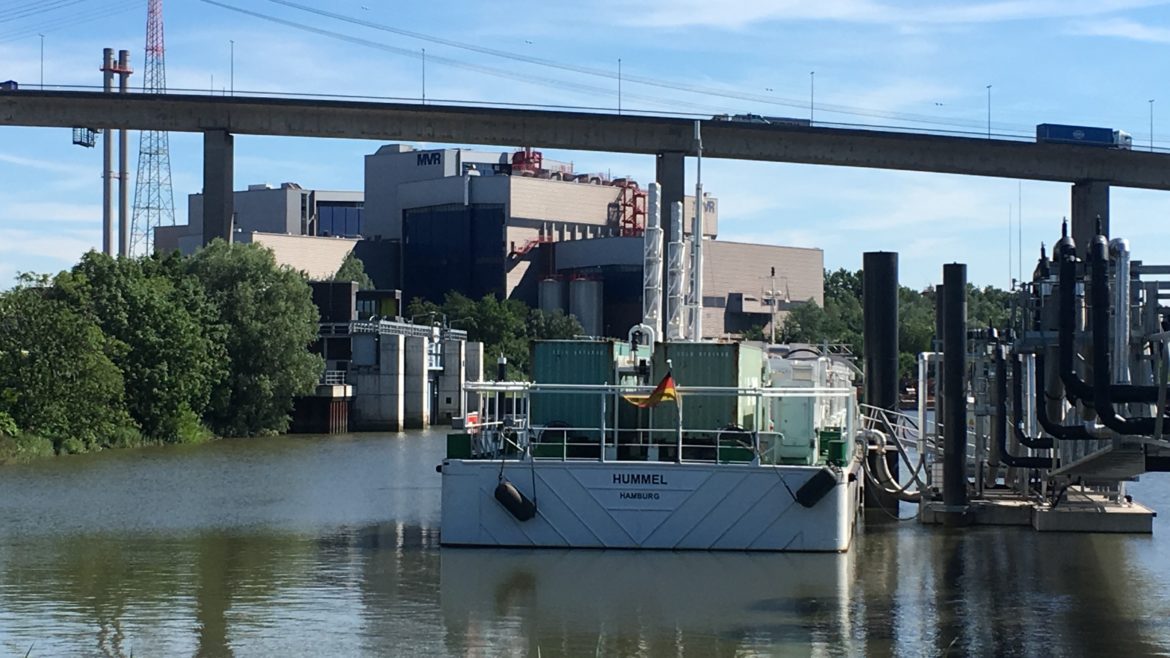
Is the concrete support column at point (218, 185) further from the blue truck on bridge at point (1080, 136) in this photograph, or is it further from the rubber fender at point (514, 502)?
the rubber fender at point (514, 502)

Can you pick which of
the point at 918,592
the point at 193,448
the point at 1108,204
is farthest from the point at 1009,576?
the point at 1108,204

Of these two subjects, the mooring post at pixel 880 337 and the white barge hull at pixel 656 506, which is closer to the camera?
the white barge hull at pixel 656 506

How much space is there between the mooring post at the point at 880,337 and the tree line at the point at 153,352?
35.7 meters

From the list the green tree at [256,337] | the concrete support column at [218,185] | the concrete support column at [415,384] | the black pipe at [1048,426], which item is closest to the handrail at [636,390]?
the black pipe at [1048,426]

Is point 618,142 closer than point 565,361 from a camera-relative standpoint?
No

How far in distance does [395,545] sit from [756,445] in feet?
28.4

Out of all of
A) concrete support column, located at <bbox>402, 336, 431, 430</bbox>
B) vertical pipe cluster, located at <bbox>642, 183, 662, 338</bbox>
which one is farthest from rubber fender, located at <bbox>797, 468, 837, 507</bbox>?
concrete support column, located at <bbox>402, 336, 431, 430</bbox>

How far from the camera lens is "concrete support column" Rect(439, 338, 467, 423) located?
119562mm

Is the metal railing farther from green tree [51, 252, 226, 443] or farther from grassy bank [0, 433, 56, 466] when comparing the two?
green tree [51, 252, 226, 443]

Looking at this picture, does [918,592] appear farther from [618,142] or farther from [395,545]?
[618,142]

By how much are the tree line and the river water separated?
27.6 metres

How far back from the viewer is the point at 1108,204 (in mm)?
117812

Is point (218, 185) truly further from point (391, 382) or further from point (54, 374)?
point (54, 374)

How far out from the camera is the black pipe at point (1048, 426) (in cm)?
2809
